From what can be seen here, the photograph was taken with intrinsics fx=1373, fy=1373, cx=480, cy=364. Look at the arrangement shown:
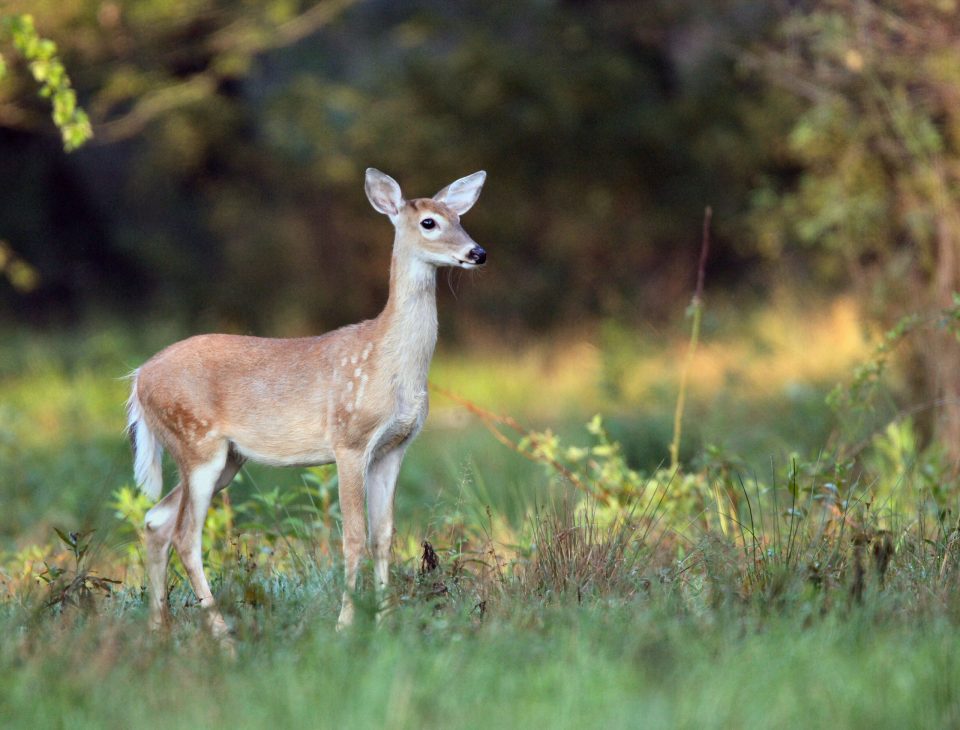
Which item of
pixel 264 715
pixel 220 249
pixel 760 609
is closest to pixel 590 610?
pixel 760 609

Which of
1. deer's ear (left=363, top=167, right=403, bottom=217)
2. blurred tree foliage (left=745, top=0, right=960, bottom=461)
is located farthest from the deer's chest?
blurred tree foliage (left=745, top=0, right=960, bottom=461)

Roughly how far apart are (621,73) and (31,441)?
10.1 metres

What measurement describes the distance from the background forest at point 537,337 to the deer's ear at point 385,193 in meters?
0.66

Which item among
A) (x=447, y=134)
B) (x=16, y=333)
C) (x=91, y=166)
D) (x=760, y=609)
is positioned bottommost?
(x=16, y=333)

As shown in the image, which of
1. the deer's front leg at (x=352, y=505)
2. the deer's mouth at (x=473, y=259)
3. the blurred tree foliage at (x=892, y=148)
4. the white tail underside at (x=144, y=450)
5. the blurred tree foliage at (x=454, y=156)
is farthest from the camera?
the blurred tree foliage at (x=454, y=156)

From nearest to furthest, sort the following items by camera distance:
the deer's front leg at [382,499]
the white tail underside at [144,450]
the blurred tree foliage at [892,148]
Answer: the deer's front leg at [382,499] → the white tail underside at [144,450] → the blurred tree foliage at [892,148]

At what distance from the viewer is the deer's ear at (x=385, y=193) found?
235 inches

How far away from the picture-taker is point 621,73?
1869 centimetres

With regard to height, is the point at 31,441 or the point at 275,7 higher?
the point at 275,7

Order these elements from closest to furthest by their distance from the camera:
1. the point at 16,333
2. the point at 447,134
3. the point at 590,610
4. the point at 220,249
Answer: the point at 590,610 → the point at 447,134 → the point at 16,333 → the point at 220,249

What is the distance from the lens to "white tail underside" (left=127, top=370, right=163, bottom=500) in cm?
591

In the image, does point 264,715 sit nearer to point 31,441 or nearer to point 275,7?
point 31,441

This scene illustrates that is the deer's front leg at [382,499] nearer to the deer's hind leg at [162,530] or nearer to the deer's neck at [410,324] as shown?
the deer's neck at [410,324]

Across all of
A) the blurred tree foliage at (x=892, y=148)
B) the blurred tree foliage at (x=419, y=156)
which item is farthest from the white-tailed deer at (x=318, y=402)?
the blurred tree foliage at (x=419, y=156)
